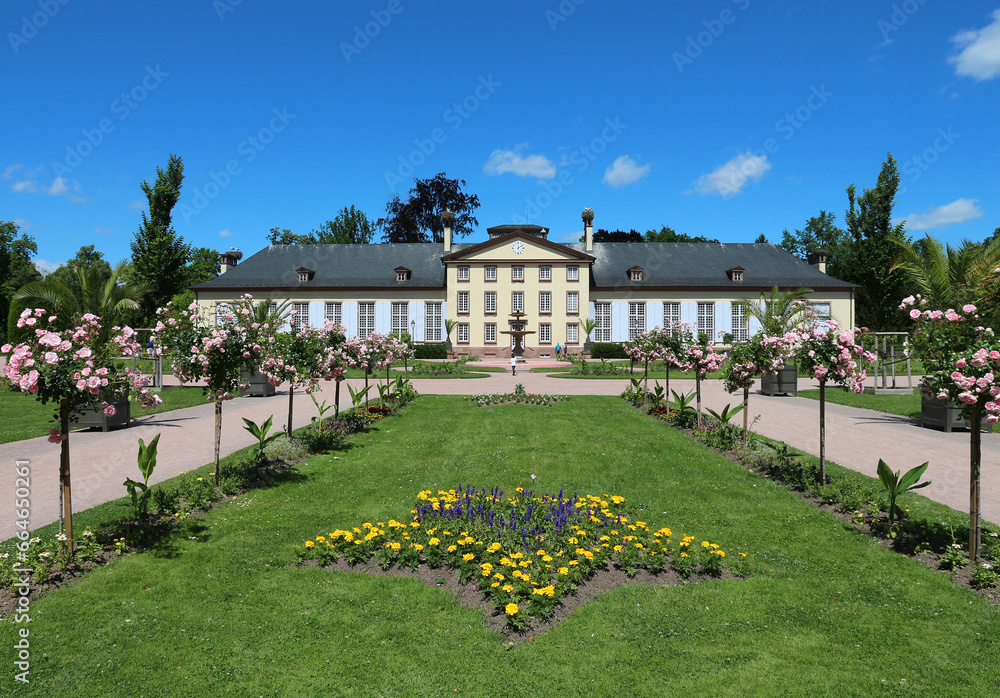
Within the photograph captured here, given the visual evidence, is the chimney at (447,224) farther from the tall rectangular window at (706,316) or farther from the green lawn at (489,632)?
the green lawn at (489,632)

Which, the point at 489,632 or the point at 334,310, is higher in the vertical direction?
the point at 334,310

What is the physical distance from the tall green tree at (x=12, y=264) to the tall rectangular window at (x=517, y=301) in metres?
36.4

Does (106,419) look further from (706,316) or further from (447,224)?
(706,316)

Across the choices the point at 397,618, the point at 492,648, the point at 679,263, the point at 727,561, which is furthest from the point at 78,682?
the point at 679,263

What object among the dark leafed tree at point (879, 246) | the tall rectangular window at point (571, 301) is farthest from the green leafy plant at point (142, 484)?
the tall rectangular window at point (571, 301)

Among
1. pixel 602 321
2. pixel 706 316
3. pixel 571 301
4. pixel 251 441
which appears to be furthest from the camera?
pixel 602 321

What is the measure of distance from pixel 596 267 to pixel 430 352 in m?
15.9

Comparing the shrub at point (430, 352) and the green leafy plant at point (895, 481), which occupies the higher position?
the shrub at point (430, 352)

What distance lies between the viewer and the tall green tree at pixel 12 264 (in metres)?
45.6

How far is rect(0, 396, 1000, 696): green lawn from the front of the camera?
390 centimetres

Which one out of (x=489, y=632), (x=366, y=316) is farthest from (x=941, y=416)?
(x=366, y=316)

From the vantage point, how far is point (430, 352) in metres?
44.5

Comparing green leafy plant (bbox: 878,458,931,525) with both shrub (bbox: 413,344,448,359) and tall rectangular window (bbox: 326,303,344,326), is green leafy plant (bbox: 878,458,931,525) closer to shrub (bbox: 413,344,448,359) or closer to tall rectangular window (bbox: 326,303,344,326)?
shrub (bbox: 413,344,448,359)

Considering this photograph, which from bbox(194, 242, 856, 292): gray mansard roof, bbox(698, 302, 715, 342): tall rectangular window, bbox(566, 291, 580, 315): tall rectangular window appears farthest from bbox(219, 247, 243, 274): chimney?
bbox(698, 302, 715, 342): tall rectangular window
